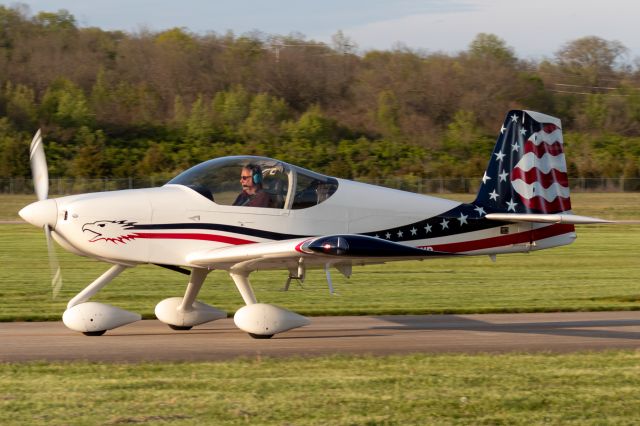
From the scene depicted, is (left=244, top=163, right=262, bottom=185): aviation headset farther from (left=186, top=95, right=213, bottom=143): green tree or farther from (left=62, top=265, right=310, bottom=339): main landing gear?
(left=186, top=95, right=213, bottom=143): green tree

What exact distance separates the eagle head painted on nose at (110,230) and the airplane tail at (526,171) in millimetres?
4395

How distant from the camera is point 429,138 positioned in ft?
221

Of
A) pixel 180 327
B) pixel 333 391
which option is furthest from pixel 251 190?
pixel 333 391

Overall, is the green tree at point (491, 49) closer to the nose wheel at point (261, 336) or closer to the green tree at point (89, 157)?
the green tree at point (89, 157)

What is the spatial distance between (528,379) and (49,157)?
53.4 metres

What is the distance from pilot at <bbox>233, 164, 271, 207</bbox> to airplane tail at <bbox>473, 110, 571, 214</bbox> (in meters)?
2.92

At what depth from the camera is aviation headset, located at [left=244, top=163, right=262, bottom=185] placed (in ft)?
36.1

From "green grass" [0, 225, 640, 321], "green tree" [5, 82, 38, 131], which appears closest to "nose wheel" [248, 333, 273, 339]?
"green grass" [0, 225, 640, 321]

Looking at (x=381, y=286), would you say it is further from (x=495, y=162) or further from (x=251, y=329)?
(x=251, y=329)

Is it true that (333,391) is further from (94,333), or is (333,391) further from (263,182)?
(94,333)

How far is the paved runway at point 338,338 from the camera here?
9.84 m

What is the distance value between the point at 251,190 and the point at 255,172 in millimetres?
210

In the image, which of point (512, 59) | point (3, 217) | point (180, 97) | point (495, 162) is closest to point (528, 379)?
point (495, 162)

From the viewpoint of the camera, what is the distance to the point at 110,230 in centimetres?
1054
